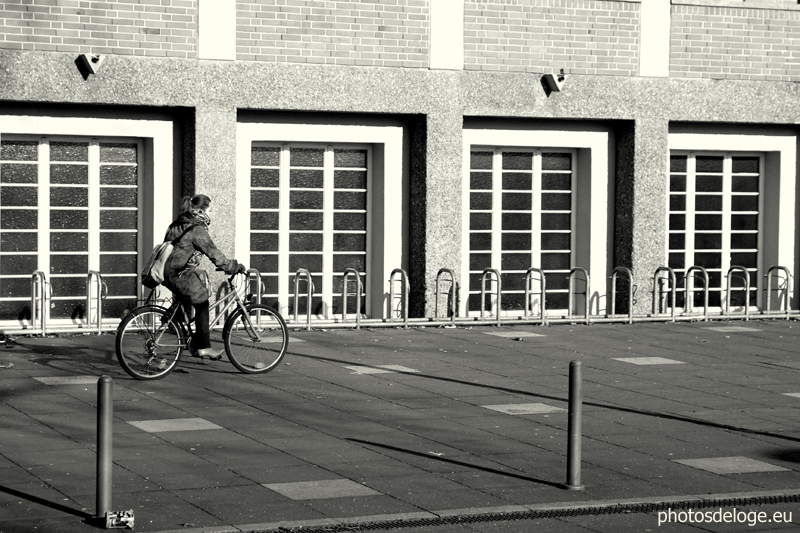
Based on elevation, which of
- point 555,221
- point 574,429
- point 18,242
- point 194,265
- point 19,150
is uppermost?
point 19,150

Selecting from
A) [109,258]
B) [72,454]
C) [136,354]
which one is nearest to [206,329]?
[136,354]

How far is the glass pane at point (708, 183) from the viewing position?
20938 mm

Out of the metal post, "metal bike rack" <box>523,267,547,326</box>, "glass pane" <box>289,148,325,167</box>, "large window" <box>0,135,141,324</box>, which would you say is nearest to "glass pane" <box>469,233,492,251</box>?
"metal bike rack" <box>523,267,547,326</box>

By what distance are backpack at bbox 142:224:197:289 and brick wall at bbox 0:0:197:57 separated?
16.7ft

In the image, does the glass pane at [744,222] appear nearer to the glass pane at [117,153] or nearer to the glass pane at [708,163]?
the glass pane at [708,163]

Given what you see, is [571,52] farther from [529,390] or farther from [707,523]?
[707,523]

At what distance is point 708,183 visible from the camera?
826 inches

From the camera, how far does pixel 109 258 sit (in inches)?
701

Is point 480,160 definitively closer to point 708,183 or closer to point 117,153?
point 708,183

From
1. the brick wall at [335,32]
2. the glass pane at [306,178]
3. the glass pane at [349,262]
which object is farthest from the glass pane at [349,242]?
the brick wall at [335,32]

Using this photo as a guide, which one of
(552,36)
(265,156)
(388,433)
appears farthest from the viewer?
(552,36)

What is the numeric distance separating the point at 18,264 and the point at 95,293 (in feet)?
3.53

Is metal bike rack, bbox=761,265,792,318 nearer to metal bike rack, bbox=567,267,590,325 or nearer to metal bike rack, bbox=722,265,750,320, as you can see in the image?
metal bike rack, bbox=722,265,750,320

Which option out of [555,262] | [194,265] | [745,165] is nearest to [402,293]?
[555,262]
